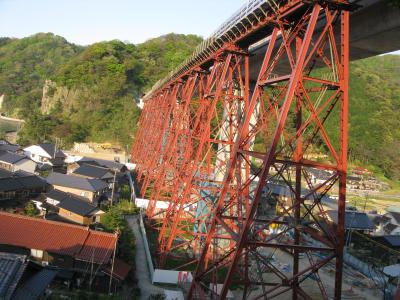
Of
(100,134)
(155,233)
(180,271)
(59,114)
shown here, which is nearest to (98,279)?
(180,271)

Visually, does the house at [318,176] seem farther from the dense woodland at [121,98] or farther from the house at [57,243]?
the house at [57,243]

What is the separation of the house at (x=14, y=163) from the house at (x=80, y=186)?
16.9 feet

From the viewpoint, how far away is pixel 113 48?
4962 centimetres

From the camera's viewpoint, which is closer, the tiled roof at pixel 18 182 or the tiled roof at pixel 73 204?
the tiled roof at pixel 73 204

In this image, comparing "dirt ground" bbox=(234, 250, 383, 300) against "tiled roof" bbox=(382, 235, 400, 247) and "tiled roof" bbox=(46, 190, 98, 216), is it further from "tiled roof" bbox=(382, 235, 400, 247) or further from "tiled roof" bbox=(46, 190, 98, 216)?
"tiled roof" bbox=(46, 190, 98, 216)

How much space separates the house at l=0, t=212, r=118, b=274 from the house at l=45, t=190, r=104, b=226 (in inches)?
150

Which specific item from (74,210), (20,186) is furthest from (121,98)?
(74,210)

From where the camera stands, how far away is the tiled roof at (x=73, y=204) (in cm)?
1705

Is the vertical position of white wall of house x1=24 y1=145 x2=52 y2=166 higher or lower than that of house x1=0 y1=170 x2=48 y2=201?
higher

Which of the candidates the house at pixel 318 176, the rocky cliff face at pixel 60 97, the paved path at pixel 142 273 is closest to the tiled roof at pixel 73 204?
the paved path at pixel 142 273

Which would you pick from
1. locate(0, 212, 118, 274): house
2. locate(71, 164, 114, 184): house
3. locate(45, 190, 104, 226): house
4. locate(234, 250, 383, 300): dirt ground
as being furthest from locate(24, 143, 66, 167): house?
locate(234, 250, 383, 300): dirt ground

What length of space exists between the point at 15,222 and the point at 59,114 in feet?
116

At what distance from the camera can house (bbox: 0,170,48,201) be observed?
18438 mm

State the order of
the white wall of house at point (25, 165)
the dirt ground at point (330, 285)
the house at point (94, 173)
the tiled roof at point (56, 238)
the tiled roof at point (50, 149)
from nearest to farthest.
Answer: the tiled roof at point (56, 238) < the dirt ground at point (330, 285) < the house at point (94, 173) < the white wall of house at point (25, 165) < the tiled roof at point (50, 149)
